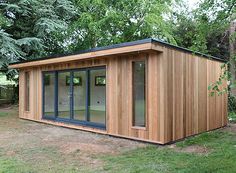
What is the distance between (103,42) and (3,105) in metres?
6.97

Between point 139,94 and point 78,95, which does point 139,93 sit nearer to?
point 139,94

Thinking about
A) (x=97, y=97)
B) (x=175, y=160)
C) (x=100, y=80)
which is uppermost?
(x=100, y=80)

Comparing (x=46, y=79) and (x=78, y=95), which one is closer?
(x=78, y=95)

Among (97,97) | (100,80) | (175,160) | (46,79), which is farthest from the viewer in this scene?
(46,79)

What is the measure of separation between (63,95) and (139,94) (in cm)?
336

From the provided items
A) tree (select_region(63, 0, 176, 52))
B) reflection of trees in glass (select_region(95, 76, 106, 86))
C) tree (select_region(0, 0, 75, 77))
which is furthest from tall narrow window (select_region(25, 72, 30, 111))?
tree (select_region(63, 0, 176, 52))

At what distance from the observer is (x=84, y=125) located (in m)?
8.02

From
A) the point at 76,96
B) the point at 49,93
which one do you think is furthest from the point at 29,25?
the point at 76,96

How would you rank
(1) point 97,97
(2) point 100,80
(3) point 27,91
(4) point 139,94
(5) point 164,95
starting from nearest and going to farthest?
(5) point 164,95, (4) point 139,94, (2) point 100,80, (1) point 97,97, (3) point 27,91

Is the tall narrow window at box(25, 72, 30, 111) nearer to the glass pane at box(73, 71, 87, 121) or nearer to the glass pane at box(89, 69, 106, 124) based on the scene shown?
the glass pane at box(73, 71, 87, 121)

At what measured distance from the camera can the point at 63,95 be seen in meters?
9.02

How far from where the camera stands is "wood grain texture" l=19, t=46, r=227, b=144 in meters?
6.12

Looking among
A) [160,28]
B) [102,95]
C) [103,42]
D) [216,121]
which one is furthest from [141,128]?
[103,42]

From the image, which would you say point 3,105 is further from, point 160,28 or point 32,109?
point 160,28
